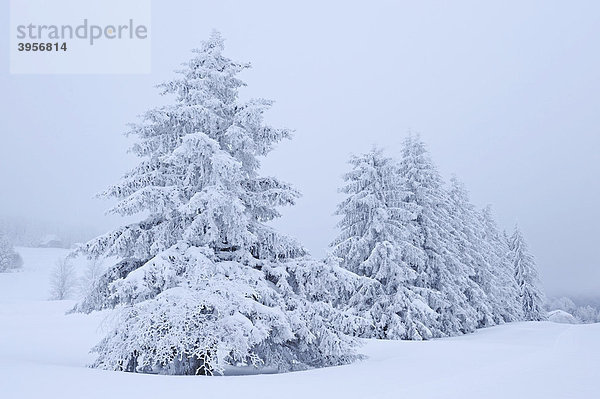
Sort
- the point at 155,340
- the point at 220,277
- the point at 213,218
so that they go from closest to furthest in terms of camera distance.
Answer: the point at 155,340
the point at 220,277
the point at 213,218

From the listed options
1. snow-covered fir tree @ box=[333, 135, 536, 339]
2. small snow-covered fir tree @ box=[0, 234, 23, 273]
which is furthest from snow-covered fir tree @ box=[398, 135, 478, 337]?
small snow-covered fir tree @ box=[0, 234, 23, 273]

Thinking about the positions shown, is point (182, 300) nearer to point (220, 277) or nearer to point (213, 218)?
point (220, 277)

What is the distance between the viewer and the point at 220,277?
448 inches

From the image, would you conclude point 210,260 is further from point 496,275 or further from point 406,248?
point 496,275

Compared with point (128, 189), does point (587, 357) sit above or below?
below

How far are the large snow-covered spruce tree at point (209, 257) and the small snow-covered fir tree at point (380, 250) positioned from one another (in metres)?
11.1

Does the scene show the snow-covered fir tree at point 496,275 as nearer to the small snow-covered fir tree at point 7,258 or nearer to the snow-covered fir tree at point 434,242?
the snow-covered fir tree at point 434,242

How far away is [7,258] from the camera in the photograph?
75062 mm

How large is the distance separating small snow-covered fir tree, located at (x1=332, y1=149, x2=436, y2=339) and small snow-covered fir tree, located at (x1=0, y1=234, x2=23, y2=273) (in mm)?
67682

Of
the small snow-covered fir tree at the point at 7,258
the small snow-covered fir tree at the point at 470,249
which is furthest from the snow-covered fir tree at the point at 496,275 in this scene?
the small snow-covered fir tree at the point at 7,258

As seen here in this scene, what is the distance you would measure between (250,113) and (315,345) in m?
6.60

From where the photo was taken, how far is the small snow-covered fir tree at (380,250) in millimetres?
24219

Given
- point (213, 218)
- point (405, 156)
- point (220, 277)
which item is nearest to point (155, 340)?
point (220, 277)

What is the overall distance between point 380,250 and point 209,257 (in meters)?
13.6
